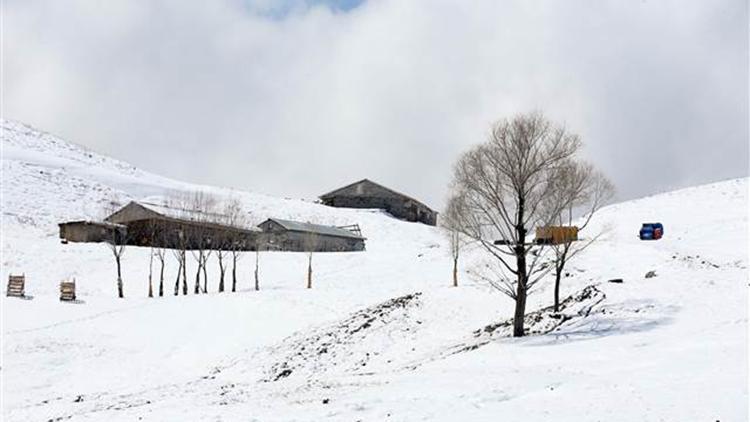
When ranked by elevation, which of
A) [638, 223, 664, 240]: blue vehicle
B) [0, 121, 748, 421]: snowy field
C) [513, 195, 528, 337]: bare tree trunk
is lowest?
[0, 121, 748, 421]: snowy field

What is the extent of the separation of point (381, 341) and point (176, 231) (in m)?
39.2

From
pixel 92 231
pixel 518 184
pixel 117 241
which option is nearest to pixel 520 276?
pixel 518 184

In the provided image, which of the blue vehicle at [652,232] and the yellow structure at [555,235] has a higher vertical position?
the blue vehicle at [652,232]

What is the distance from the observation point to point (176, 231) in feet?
198

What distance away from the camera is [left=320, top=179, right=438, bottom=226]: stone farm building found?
105 m

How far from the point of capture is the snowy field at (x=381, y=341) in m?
12.1

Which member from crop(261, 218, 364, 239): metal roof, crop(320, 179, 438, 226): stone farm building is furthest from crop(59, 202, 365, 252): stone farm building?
crop(320, 179, 438, 226): stone farm building

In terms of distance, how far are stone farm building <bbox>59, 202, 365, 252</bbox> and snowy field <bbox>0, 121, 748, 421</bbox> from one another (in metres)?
3.86

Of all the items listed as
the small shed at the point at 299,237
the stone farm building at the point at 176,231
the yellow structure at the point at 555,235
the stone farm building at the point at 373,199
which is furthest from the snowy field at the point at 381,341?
the stone farm building at the point at 373,199

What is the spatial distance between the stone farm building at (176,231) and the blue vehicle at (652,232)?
94.9ft

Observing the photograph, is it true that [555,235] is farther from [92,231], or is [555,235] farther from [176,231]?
[92,231]

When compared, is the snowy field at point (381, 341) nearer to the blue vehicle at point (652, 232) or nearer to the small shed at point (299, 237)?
the blue vehicle at point (652, 232)

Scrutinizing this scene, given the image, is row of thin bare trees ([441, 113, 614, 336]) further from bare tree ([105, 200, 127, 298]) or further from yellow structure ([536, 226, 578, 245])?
bare tree ([105, 200, 127, 298])

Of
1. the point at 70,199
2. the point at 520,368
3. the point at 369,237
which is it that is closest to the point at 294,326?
the point at 520,368
